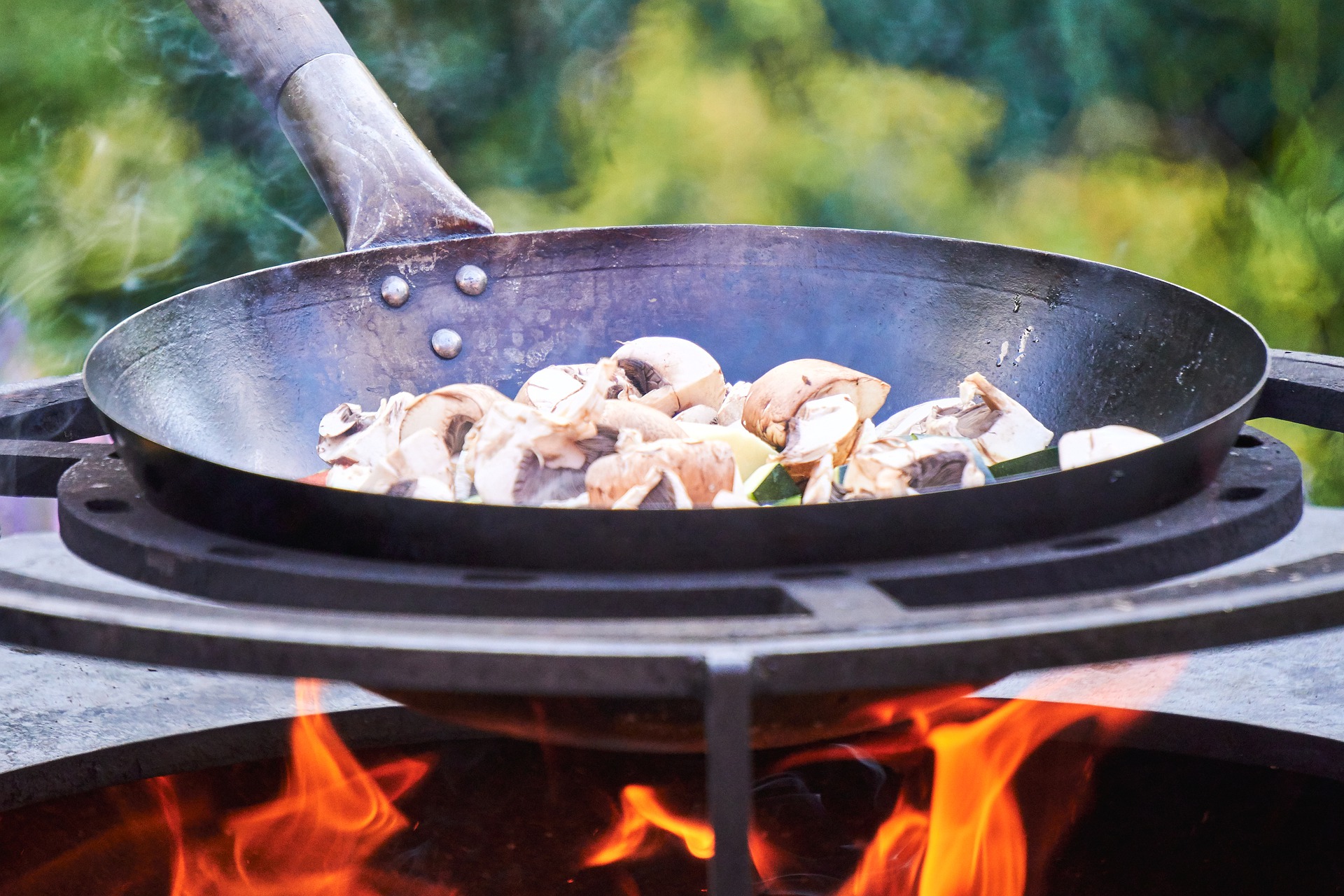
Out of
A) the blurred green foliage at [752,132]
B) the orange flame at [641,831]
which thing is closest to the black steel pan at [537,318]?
the orange flame at [641,831]

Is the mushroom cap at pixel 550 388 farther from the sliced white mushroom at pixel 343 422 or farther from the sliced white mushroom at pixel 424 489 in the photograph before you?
the sliced white mushroom at pixel 424 489

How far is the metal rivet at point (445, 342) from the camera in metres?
1.35

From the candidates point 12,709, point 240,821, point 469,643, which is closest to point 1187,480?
point 469,643

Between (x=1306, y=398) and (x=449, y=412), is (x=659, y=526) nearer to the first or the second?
(x=449, y=412)

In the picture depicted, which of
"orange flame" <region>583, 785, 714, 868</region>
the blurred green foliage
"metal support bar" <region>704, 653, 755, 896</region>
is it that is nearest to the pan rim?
"metal support bar" <region>704, 653, 755, 896</region>

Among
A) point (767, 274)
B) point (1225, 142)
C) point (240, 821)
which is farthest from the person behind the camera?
point (1225, 142)

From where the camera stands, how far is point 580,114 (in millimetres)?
2838

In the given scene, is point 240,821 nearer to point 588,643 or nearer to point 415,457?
point 415,457

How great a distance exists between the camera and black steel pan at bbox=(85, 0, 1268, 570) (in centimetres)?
104

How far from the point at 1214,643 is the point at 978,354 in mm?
723

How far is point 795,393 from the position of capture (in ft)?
3.61

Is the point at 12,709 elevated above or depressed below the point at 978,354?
below

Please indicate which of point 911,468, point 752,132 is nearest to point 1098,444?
point 911,468

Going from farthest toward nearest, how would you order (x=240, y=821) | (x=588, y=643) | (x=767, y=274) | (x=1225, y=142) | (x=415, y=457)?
(x=1225, y=142) → (x=767, y=274) → (x=240, y=821) → (x=415, y=457) → (x=588, y=643)
